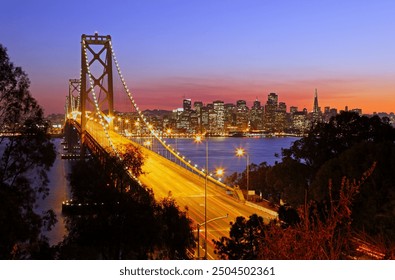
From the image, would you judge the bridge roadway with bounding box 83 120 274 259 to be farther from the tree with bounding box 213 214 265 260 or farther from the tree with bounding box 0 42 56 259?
the tree with bounding box 0 42 56 259

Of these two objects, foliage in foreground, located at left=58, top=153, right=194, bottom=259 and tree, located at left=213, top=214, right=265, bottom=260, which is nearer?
tree, located at left=213, top=214, right=265, bottom=260

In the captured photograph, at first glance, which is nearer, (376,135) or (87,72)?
(376,135)

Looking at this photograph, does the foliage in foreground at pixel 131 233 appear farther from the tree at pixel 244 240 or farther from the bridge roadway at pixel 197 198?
the tree at pixel 244 240

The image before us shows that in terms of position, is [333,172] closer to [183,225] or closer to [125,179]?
[125,179]

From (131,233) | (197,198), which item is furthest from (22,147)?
(197,198)

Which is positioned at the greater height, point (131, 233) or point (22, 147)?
point (22, 147)

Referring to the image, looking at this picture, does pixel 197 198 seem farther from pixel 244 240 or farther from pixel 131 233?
pixel 244 240

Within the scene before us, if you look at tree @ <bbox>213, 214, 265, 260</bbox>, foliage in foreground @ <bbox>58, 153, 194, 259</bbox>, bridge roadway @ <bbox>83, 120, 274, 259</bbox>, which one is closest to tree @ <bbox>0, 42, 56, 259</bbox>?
foliage in foreground @ <bbox>58, 153, 194, 259</bbox>
